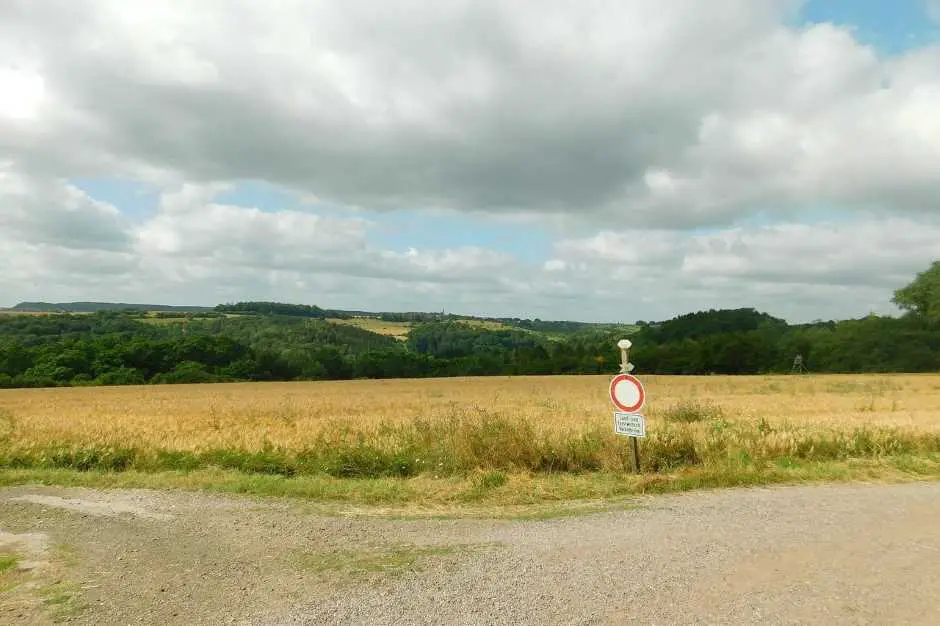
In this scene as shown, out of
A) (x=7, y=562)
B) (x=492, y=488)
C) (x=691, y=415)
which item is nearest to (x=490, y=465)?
(x=492, y=488)

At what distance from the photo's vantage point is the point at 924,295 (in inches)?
3376

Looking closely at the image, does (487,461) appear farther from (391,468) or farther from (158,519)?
(158,519)

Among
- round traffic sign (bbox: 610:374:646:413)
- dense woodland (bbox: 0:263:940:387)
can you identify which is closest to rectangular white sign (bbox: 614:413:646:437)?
round traffic sign (bbox: 610:374:646:413)

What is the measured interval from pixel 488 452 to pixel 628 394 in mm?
2631

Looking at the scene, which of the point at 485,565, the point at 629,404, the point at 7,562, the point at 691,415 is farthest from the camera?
the point at 691,415

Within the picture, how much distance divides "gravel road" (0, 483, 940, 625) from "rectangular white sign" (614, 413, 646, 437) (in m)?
1.65

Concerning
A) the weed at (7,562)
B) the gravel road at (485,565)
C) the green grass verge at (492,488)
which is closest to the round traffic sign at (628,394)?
the green grass verge at (492,488)

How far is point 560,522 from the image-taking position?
779 centimetres

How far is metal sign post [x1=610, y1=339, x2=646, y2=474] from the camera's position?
1064 centimetres

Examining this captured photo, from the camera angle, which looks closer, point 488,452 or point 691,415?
point 488,452

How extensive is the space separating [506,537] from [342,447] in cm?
621

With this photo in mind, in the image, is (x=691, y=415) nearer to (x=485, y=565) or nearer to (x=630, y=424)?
(x=630, y=424)

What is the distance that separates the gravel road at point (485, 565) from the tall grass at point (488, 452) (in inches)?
98.8

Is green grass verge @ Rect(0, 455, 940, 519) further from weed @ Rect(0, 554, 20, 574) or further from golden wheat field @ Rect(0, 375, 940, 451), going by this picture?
weed @ Rect(0, 554, 20, 574)
